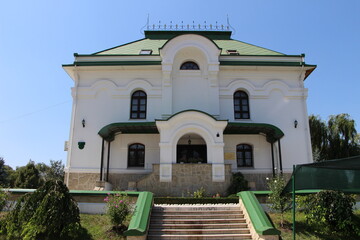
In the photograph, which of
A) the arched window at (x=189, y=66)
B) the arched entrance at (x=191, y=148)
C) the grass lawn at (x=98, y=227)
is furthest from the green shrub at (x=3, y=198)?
the arched window at (x=189, y=66)

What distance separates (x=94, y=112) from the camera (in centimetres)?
1870

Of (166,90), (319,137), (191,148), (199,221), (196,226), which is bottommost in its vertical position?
(196,226)

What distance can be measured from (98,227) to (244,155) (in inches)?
420

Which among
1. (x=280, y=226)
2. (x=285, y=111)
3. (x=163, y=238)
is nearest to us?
(x=163, y=238)

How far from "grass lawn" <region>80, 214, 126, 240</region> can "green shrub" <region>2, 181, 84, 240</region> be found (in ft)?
1.53

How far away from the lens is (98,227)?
33.2 ft

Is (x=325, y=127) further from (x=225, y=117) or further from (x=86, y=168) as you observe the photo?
(x=86, y=168)

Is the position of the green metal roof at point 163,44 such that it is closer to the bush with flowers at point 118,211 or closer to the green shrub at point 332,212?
A: the green shrub at point 332,212

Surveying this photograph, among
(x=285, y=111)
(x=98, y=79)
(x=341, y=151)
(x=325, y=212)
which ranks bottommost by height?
(x=325, y=212)

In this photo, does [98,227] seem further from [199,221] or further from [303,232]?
[303,232]

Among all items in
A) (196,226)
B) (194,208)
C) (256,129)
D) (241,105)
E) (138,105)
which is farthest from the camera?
(241,105)

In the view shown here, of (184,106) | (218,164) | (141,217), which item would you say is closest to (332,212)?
(141,217)

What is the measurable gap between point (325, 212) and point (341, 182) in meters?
2.45

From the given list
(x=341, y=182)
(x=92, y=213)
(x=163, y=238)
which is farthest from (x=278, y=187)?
(x=92, y=213)
